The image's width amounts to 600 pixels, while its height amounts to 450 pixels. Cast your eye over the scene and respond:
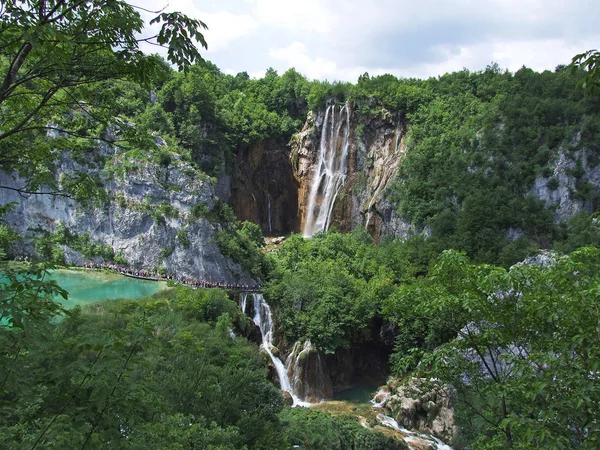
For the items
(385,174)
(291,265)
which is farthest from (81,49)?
(385,174)

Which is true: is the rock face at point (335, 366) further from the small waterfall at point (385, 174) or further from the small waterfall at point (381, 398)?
the small waterfall at point (385, 174)

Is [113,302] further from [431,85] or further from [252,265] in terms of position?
[431,85]

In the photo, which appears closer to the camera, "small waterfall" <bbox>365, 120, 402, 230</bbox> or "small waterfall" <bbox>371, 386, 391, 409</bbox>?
"small waterfall" <bbox>371, 386, 391, 409</bbox>

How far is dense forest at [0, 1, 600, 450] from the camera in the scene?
3564 mm

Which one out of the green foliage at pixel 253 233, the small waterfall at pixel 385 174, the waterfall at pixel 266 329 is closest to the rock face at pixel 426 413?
the waterfall at pixel 266 329

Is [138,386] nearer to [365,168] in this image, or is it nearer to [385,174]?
[385,174]

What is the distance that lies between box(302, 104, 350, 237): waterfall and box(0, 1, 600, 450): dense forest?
1.80m

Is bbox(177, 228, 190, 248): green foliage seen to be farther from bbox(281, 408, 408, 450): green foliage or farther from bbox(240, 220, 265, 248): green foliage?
bbox(281, 408, 408, 450): green foliage

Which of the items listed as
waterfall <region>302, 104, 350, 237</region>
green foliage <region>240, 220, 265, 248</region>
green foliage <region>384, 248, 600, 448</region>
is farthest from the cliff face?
green foliage <region>384, 248, 600, 448</region>

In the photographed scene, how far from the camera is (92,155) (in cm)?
2969

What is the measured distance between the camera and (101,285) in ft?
77.9

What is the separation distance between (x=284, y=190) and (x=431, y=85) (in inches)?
635

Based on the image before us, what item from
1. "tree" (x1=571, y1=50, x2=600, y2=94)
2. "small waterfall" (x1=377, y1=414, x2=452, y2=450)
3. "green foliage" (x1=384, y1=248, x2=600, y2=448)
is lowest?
"small waterfall" (x1=377, y1=414, x2=452, y2=450)

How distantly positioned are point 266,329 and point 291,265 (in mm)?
7088
